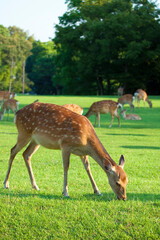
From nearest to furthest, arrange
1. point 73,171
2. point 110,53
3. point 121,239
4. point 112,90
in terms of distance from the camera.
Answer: point 121,239 → point 73,171 → point 110,53 → point 112,90

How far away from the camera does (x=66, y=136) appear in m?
5.22

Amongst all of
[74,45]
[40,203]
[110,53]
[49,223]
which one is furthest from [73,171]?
[74,45]

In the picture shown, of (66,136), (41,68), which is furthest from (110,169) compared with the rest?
(41,68)

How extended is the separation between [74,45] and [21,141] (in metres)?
51.0

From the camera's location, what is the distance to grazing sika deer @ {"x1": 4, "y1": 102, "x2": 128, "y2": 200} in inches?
196

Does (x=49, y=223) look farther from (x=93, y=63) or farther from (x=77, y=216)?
(x=93, y=63)

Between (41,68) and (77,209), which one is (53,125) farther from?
(41,68)

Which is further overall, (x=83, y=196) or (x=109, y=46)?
(x=109, y=46)

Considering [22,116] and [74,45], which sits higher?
[74,45]

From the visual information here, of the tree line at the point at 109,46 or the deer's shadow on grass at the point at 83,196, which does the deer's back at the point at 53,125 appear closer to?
the deer's shadow on grass at the point at 83,196

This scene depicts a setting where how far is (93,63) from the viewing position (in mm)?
53594

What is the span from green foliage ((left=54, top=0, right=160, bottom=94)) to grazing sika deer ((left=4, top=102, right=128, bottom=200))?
42.7 metres

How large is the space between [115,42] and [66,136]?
46.8 metres

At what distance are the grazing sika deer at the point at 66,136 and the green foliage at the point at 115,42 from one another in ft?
140
